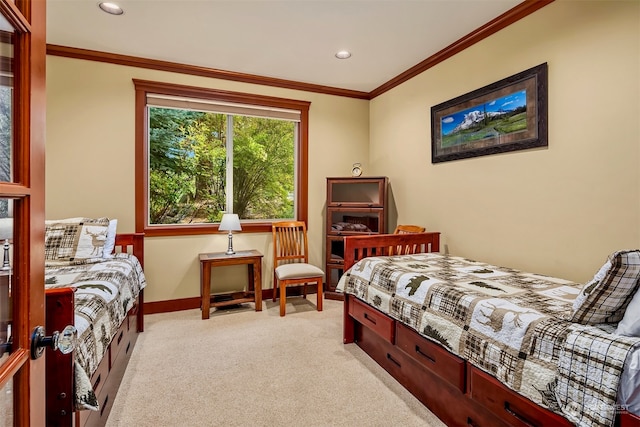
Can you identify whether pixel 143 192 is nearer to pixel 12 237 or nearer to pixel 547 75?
pixel 12 237

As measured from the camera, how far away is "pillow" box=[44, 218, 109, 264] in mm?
2492

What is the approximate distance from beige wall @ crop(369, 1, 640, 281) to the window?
1.90 metres

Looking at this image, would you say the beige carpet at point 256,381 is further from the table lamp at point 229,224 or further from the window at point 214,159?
the window at point 214,159

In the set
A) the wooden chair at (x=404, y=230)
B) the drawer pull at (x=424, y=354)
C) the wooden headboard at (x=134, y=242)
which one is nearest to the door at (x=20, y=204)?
the drawer pull at (x=424, y=354)

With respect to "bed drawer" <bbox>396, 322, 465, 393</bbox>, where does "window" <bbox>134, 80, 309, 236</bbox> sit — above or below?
above

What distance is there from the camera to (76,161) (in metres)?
3.18

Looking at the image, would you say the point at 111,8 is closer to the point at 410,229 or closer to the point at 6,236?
the point at 6,236

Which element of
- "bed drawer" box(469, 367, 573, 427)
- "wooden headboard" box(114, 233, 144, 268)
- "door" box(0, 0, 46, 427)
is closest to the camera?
"door" box(0, 0, 46, 427)

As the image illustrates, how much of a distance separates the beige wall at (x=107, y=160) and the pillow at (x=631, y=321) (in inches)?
130

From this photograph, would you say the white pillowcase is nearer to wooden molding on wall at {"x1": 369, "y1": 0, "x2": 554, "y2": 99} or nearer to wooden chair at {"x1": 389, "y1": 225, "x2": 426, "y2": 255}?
wooden chair at {"x1": 389, "y1": 225, "x2": 426, "y2": 255}

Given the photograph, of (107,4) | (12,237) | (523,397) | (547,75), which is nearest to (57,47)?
(107,4)

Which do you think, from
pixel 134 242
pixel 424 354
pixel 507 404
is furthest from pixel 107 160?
pixel 507 404

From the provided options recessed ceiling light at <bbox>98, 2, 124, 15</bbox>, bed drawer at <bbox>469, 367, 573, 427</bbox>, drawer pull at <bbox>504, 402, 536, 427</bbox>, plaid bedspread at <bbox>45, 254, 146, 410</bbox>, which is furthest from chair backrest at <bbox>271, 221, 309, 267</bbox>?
drawer pull at <bbox>504, 402, 536, 427</bbox>

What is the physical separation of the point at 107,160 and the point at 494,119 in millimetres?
3668
